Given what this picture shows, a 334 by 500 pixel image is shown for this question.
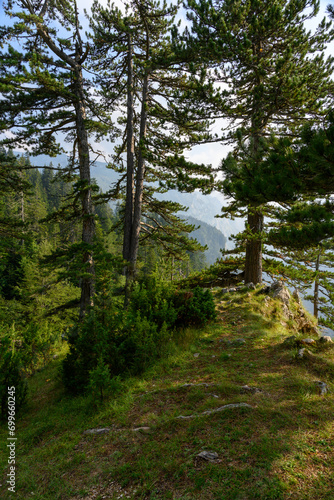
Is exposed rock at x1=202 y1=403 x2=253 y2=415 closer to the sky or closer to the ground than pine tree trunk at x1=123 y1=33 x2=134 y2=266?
closer to the ground

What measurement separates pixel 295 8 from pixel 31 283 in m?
22.9

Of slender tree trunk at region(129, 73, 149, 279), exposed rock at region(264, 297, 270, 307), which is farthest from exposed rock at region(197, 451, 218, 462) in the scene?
slender tree trunk at region(129, 73, 149, 279)

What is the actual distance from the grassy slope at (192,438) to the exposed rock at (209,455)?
2.2 inches

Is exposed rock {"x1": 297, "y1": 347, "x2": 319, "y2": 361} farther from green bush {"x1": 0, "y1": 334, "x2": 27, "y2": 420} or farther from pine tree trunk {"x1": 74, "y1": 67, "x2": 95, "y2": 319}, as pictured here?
pine tree trunk {"x1": 74, "y1": 67, "x2": 95, "y2": 319}

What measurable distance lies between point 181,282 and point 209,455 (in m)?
7.45

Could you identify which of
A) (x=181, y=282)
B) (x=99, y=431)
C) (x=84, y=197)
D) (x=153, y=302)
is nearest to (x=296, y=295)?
(x=181, y=282)

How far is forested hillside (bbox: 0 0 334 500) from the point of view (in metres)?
2.87

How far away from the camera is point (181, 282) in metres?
10.1

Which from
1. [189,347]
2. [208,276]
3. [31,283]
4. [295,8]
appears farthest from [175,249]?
[31,283]

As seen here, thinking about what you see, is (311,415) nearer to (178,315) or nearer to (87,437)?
(87,437)

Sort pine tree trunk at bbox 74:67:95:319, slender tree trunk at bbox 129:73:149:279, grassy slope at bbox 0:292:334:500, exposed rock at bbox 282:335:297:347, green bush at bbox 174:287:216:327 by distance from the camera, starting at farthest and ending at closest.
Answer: slender tree trunk at bbox 129:73:149:279
pine tree trunk at bbox 74:67:95:319
green bush at bbox 174:287:216:327
exposed rock at bbox 282:335:297:347
grassy slope at bbox 0:292:334:500

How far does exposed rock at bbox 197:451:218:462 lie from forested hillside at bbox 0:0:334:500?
0.6 inches

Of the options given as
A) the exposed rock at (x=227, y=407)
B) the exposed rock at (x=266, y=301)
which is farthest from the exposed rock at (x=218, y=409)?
the exposed rock at (x=266, y=301)

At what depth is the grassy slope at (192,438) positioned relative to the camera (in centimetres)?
238
